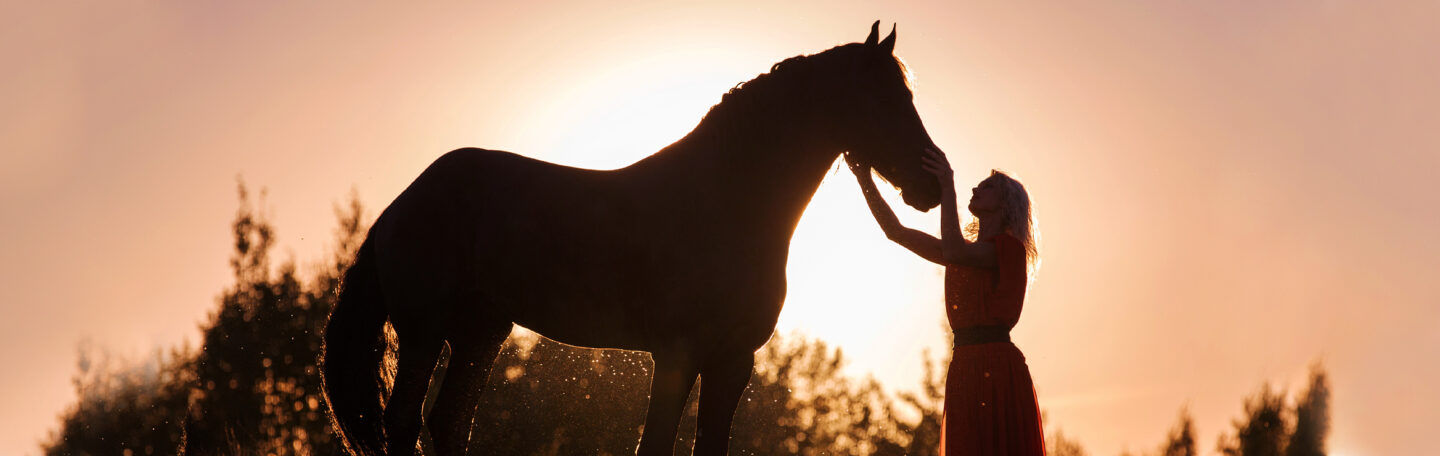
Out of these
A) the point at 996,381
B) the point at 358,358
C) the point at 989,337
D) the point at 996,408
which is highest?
the point at 989,337

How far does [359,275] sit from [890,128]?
301 centimetres

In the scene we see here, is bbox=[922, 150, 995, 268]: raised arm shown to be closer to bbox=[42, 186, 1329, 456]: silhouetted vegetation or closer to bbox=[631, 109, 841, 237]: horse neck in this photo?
bbox=[631, 109, 841, 237]: horse neck

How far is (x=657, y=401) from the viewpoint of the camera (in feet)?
15.3

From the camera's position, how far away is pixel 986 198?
5.83m

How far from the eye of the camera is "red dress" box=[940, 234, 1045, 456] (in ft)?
18.2

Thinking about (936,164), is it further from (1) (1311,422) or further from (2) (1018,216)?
(1) (1311,422)

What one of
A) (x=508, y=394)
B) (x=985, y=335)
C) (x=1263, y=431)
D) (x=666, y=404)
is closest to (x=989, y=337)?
(x=985, y=335)

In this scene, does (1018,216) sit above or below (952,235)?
above

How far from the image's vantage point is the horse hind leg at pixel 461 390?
5352 mm

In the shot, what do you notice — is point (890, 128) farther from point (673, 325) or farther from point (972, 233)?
point (972, 233)

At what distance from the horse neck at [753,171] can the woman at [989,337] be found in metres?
0.55

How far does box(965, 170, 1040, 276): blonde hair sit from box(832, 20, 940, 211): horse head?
0.89 metres

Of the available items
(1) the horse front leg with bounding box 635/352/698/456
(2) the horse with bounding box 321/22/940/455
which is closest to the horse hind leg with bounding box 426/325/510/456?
(2) the horse with bounding box 321/22/940/455

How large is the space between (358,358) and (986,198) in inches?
141
